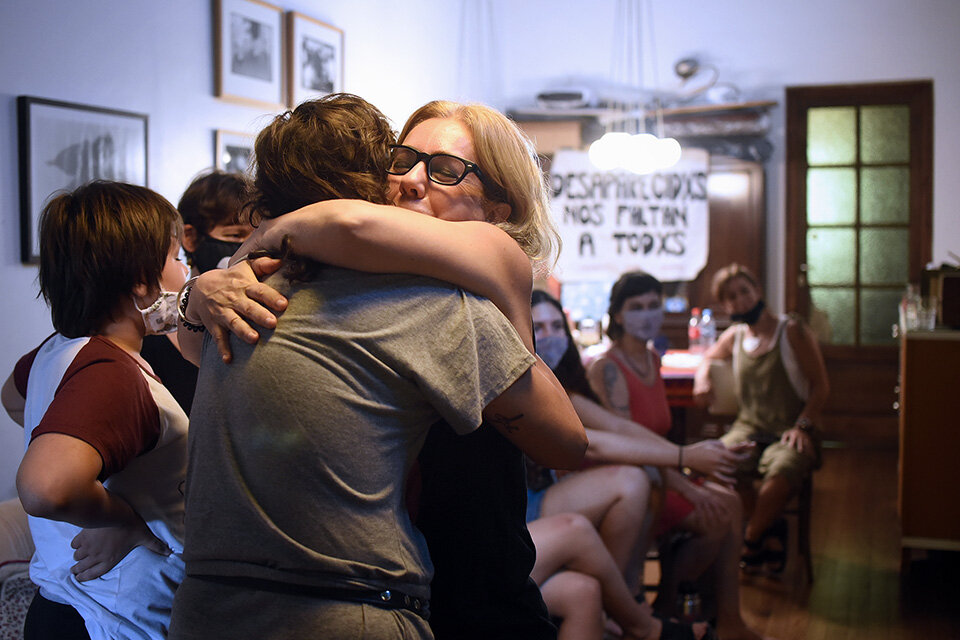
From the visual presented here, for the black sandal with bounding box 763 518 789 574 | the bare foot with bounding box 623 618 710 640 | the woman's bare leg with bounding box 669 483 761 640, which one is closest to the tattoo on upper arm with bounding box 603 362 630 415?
the woman's bare leg with bounding box 669 483 761 640

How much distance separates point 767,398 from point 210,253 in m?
2.93

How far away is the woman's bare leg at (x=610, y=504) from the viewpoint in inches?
101

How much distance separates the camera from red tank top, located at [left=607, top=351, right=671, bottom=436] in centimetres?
317

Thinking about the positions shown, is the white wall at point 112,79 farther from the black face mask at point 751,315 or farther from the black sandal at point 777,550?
the black sandal at point 777,550

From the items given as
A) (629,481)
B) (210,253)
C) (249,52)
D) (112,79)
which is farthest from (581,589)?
(249,52)

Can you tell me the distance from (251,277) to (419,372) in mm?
235

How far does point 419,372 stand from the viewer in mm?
881

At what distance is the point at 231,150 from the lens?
403cm

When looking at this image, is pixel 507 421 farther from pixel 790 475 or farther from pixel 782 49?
pixel 782 49

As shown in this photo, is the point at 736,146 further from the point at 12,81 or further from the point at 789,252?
the point at 12,81

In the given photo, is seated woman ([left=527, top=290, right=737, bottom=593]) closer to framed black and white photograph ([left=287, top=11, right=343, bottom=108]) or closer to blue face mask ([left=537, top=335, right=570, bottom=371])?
blue face mask ([left=537, top=335, right=570, bottom=371])

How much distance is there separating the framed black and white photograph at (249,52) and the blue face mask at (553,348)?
6.72 ft

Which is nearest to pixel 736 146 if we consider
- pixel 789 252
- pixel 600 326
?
pixel 789 252

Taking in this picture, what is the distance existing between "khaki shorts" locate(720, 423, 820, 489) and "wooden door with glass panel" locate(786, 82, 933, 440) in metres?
2.54
